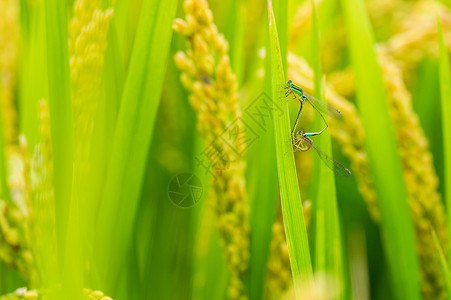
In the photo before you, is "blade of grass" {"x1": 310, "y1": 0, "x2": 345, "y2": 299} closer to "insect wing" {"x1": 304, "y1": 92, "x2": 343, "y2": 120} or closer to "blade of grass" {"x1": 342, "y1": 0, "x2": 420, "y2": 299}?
"insect wing" {"x1": 304, "y1": 92, "x2": 343, "y2": 120}

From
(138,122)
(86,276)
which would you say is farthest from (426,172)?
(86,276)

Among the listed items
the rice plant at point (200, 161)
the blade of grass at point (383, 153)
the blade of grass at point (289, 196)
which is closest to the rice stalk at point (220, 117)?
the rice plant at point (200, 161)

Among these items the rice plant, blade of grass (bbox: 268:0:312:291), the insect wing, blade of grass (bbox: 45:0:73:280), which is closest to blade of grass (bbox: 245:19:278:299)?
the rice plant

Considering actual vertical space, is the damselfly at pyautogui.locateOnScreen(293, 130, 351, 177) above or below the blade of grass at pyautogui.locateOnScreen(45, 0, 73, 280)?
below

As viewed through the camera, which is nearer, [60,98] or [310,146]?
[60,98]

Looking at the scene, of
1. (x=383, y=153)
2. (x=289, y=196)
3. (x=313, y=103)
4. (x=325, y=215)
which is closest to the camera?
(x=289, y=196)

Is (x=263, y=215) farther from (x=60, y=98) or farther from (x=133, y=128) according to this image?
(x=60, y=98)

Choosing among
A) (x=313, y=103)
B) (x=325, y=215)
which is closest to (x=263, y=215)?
(x=325, y=215)
